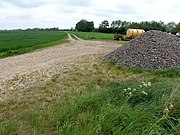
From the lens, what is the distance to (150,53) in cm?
1234

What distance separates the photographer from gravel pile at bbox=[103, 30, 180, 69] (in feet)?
37.9

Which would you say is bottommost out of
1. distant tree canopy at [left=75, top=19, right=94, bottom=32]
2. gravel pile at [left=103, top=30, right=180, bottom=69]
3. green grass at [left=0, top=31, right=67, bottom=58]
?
distant tree canopy at [left=75, top=19, right=94, bottom=32]

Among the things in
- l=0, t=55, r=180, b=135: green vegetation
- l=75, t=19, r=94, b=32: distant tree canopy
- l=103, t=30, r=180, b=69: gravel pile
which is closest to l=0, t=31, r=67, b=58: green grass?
l=103, t=30, r=180, b=69: gravel pile

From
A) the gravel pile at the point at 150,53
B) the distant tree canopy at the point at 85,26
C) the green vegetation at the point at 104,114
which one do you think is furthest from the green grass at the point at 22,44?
the distant tree canopy at the point at 85,26

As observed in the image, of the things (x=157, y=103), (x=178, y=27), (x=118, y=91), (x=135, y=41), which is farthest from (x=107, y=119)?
(x=178, y=27)

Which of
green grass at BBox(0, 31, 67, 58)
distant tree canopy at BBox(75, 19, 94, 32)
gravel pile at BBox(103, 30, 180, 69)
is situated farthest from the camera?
distant tree canopy at BBox(75, 19, 94, 32)

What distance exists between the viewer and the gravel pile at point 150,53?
1155cm

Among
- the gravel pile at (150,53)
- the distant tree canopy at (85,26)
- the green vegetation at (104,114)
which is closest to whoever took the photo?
the green vegetation at (104,114)

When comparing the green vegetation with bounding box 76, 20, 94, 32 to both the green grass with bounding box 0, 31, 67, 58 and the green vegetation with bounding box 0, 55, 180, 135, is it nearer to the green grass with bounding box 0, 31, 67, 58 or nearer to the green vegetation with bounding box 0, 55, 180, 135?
the green grass with bounding box 0, 31, 67, 58

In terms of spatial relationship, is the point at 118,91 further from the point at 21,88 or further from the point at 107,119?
the point at 21,88

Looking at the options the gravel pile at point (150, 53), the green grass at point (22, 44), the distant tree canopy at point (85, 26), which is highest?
the gravel pile at point (150, 53)

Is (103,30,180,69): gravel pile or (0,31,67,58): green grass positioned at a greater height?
(103,30,180,69): gravel pile

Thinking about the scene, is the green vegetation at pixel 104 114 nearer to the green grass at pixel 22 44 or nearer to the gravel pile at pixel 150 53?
the gravel pile at pixel 150 53

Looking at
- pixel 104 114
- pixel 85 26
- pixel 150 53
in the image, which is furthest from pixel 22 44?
pixel 85 26
